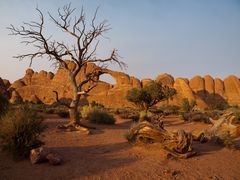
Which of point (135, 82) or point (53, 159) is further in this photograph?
point (135, 82)

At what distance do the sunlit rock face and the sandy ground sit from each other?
5722 cm

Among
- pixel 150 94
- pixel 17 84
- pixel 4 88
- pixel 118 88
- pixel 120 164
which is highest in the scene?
pixel 17 84

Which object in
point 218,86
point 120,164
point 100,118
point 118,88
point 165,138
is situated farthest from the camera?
point 218,86

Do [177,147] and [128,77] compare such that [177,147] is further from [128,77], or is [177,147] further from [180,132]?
[128,77]

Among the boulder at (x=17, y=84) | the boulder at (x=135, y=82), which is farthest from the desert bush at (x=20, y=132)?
the boulder at (x=17, y=84)

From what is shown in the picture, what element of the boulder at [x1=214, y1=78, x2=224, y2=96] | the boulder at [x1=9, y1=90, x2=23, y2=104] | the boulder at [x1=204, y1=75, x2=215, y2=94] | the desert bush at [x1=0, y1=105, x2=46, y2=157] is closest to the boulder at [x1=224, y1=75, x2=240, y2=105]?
the boulder at [x1=214, y1=78, x2=224, y2=96]

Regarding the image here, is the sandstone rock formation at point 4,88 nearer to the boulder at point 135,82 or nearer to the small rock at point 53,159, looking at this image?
the boulder at point 135,82

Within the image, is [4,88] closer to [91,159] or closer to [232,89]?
[232,89]

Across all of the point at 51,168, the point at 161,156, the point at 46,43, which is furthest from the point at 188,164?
the point at 46,43

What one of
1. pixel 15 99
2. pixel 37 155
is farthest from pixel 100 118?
pixel 15 99

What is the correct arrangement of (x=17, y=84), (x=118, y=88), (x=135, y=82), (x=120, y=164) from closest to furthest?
(x=120, y=164) < (x=118, y=88) < (x=17, y=84) < (x=135, y=82)

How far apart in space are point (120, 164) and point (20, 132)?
3.02 m

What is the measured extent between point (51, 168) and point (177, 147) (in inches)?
161

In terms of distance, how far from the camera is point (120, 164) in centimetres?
761
